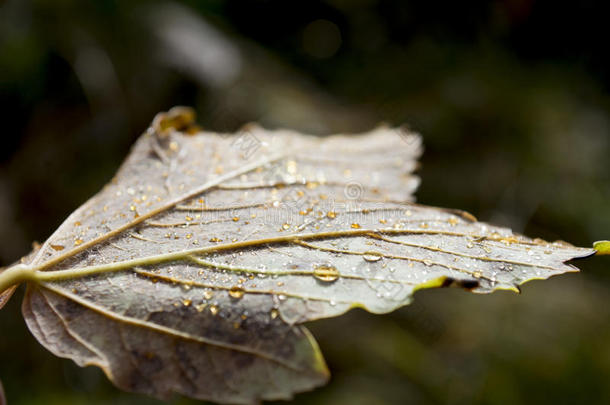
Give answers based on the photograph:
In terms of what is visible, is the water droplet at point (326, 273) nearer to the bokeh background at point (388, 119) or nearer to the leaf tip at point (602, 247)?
the leaf tip at point (602, 247)

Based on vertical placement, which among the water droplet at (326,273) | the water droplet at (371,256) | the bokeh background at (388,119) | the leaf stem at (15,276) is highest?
the bokeh background at (388,119)

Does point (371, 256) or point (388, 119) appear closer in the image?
point (371, 256)

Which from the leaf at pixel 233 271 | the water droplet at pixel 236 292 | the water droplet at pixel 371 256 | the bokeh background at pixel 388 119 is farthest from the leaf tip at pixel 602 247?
the bokeh background at pixel 388 119

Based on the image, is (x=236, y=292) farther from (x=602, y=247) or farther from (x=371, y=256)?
(x=602, y=247)

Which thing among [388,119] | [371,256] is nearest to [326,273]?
[371,256]

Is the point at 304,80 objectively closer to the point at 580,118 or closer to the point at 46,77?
the point at 46,77

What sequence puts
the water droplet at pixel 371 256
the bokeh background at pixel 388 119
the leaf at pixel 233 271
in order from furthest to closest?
the bokeh background at pixel 388 119
the water droplet at pixel 371 256
the leaf at pixel 233 271

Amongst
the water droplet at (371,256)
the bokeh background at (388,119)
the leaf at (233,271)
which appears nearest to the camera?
the leaf at (233,271)

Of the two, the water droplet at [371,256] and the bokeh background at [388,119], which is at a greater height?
the bokeh background at [388,119]

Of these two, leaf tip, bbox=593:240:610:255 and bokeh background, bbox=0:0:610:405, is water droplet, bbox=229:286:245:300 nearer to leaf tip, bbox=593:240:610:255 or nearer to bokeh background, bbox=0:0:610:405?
leaf tip, bbox=593:240:610:255
